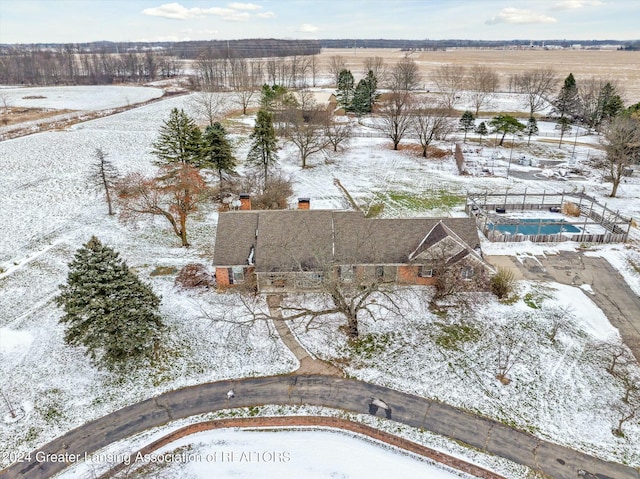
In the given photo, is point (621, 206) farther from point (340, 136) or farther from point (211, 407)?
point (211, 407)

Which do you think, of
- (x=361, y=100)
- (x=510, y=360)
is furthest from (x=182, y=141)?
(x=361, y=100)

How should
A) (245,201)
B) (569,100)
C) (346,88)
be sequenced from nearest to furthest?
1. (245,201)
2. (569,100)
3. (346,88)

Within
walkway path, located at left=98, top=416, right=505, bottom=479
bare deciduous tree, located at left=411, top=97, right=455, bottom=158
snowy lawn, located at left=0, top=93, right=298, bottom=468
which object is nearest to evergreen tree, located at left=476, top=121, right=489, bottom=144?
bare deciduous tree, located at left=411, top=97, right=455, bottom=158

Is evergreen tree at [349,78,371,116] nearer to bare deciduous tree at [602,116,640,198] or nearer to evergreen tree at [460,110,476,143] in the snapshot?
evergreen tree at [460,110,476,143]

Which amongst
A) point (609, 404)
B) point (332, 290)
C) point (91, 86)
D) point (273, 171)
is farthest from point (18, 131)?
point (609, 404)

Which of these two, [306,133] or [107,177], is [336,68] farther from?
[107,177]

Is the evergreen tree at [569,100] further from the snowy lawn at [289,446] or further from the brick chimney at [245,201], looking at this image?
the snowy lawn at [289,446]
